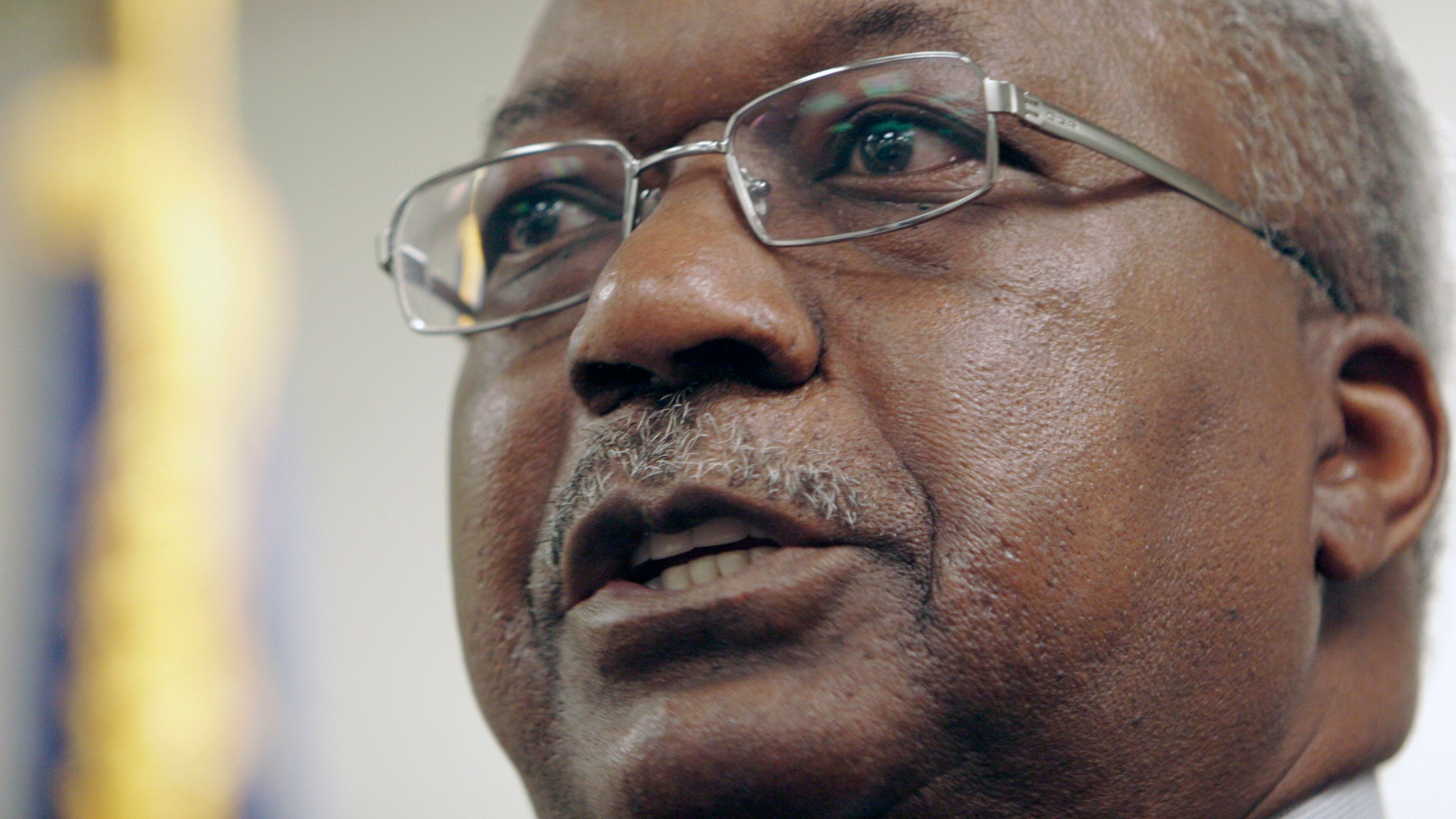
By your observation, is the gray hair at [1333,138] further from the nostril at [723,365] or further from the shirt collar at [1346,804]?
the nostril at [723,365]

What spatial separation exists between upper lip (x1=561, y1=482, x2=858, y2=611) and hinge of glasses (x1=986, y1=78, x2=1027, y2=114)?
32 cm

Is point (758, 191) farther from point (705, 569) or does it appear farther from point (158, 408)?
point (158, 408)

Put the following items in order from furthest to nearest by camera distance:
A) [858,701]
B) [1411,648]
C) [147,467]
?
[147,467], [1411,648], [858,701]

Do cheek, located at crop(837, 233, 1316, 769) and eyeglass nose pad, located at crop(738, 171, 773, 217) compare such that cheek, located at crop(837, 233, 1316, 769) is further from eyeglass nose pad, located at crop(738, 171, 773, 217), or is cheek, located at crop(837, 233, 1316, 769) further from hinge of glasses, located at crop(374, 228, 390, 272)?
hinge of glasses, located at crop(374, 228, 390, 272)

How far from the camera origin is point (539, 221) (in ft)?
3.32

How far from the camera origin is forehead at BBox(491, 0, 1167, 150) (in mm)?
837

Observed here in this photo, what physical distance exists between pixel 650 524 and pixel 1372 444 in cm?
60

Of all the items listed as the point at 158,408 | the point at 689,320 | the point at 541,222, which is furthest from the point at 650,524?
the point at 158,408

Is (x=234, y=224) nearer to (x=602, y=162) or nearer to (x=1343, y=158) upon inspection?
(x=602, y=162)

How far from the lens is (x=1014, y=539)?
2.35 feet

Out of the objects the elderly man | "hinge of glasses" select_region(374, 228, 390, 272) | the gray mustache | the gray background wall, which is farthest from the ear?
the gray background wall

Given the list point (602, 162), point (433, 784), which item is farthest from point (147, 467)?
point (602, 162)

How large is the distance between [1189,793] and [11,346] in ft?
6.99

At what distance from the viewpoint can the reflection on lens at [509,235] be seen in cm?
95
